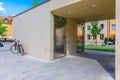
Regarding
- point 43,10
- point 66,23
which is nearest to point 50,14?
point 43,10

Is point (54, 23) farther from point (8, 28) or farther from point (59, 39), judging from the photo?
point (8, 28)

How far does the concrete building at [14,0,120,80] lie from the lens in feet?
21.0

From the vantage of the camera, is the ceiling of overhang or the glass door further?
the glass door

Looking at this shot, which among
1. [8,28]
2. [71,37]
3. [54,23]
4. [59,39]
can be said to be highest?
[8,28]

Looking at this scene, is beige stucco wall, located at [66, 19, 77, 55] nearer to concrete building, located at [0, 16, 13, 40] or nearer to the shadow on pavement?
the shadow on pavement

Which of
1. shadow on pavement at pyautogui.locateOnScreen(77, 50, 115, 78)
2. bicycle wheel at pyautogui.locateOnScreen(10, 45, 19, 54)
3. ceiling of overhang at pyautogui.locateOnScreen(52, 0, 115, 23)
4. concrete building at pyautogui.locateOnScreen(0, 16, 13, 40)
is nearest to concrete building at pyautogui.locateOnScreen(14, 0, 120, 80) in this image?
ceiling of overhang at pyautogui.locateOnScreen(52, 0, 115, 23)

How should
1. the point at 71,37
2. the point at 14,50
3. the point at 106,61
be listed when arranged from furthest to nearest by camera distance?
1. the point at 14,50
2. the point at 71,37
3. the point at 106,61

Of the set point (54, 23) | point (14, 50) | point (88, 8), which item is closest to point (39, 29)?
point (54, 23)

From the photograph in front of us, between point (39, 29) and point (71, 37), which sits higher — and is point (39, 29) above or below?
above

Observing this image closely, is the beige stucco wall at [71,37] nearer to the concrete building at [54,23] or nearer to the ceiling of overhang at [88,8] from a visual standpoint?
the concrete building at [54,23]

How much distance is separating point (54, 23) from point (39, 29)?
1.17m

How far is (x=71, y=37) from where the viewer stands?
31.1 feet

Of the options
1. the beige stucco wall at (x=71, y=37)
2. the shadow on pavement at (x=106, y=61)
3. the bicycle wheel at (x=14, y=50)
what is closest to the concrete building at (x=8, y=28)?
the bicycle wheel at (x=14, y=50)

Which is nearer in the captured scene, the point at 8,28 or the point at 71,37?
the point at 71,37
